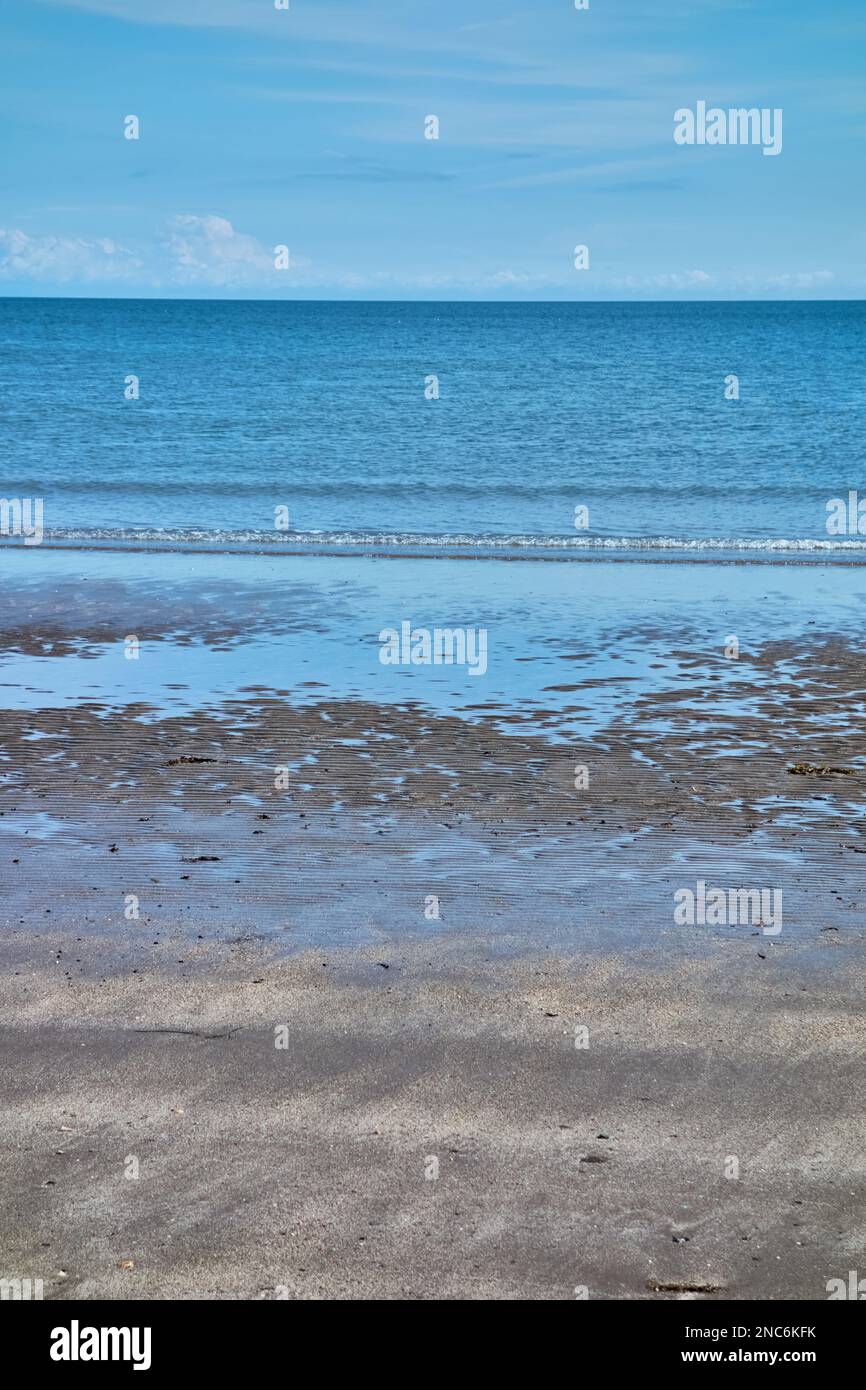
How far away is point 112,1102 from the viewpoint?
231 inches

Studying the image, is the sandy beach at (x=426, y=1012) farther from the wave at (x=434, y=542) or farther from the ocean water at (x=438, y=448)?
the ocean water at (x=438, y=448)

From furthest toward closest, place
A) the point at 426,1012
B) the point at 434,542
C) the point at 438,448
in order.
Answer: the point at 438,448 → the point at 434,542 → the point at 426,1012

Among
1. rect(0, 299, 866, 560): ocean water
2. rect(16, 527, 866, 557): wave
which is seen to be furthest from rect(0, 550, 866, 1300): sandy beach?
rect(0, 299, 866, 560): ocean water

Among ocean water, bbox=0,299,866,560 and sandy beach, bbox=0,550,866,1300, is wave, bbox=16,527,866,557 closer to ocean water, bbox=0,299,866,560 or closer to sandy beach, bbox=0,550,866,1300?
ocean water, bbox=0,299,866,560

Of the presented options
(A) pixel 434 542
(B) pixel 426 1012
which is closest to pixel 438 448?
(A) pixel 434 542

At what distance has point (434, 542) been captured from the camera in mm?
24875

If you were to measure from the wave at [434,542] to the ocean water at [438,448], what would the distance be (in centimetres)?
8

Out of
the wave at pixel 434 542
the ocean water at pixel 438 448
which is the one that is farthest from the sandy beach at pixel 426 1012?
the ocean water at pixel 438 448

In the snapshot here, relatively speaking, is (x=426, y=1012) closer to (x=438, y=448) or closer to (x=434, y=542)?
(x=434, y=542)

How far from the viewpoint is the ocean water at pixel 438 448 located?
26.4m

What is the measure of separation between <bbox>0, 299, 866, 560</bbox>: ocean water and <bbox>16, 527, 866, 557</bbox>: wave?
0.08 meters

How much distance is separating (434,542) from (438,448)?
617 inches
